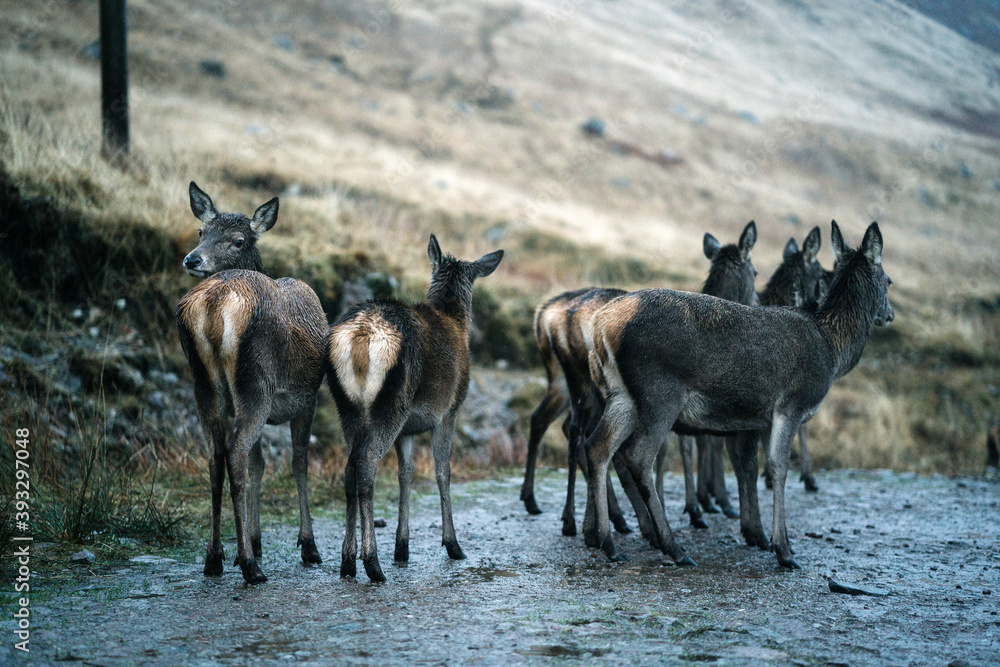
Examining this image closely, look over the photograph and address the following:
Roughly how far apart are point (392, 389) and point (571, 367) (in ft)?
8.26

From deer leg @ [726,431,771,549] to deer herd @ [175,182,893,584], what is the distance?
1 cm

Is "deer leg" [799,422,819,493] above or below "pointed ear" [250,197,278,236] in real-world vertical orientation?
below

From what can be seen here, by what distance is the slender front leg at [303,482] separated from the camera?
6.70 m

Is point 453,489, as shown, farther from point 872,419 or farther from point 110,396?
point 872,419

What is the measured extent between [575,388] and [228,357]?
3539 mm

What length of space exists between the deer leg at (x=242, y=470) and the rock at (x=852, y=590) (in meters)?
4.14

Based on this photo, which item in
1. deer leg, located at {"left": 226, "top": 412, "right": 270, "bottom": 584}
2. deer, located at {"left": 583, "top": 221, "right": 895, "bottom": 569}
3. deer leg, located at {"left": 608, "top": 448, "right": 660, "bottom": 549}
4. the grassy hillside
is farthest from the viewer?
the grassy hillside

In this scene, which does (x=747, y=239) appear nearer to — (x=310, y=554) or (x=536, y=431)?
(x=536, y=431)

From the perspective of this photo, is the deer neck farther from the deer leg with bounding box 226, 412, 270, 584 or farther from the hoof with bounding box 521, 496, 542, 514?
the deer leg with bounding box 226, 412, 270, 584

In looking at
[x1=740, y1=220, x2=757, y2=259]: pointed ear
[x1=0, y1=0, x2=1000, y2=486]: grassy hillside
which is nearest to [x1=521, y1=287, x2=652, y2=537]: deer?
[x1=740, y1=220, x2=757, y2=259]: pointed ear

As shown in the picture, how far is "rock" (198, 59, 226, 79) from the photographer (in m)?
47.8

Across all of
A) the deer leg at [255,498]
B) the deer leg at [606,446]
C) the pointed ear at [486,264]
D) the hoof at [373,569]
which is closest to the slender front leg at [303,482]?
the deer leg at [255,498]

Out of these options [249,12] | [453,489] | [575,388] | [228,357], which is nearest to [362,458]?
[228,357]

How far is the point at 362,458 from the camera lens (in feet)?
20.0
